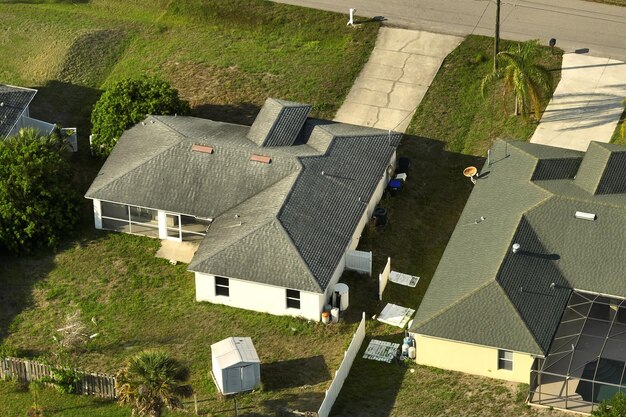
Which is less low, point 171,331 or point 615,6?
point 615,6

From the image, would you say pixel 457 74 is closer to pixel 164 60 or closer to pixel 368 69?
pixel 368 69

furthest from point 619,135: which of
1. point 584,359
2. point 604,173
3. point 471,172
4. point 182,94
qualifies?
point 182,94

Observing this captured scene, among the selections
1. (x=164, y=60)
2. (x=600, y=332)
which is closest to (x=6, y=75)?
(x=164, y=60)

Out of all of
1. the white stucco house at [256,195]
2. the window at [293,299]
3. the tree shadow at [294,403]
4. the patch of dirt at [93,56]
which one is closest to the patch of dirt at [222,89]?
the patch of dirt at [93,56]

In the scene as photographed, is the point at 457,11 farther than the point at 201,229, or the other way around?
the point at 457,11

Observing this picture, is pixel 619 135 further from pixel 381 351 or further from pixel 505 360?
pixel 381 351

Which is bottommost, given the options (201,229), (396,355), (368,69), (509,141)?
(396,355)

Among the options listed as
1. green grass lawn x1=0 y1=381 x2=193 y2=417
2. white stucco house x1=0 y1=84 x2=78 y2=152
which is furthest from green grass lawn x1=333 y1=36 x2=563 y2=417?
white stucco house x1=0 y1=84 x2=78 y2=152
